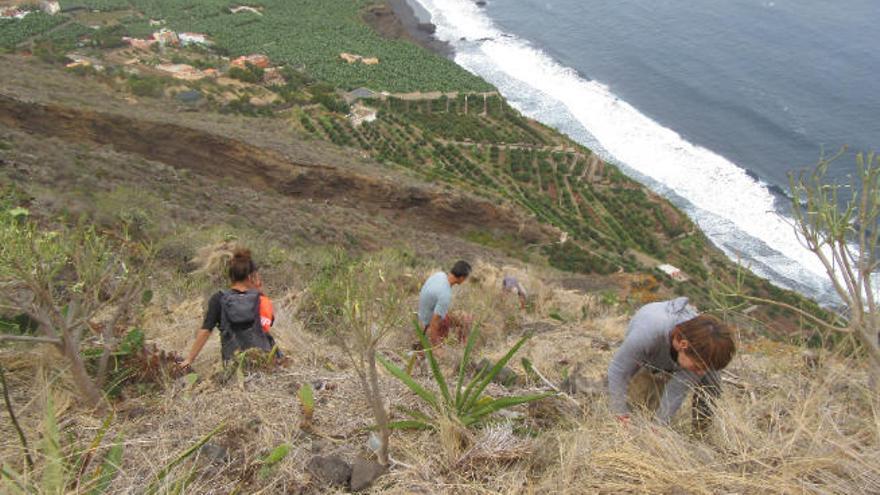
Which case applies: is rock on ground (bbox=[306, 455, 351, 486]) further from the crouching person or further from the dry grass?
the crouching person

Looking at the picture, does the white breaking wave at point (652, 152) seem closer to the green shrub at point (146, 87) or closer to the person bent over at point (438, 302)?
the person bent over at point (438, 302)

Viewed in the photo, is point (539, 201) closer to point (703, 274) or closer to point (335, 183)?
point (703, 274)

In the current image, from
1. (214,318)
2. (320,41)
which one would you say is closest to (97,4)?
(320,41)

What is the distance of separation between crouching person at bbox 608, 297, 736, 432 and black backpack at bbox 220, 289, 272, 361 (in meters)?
2.22

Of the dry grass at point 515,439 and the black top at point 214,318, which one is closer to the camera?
the dry grass at point 515,439

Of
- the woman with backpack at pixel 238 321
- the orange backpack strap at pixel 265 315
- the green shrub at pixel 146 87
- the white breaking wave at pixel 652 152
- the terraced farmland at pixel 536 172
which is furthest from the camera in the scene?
the white breaking wave at pixel 652 152

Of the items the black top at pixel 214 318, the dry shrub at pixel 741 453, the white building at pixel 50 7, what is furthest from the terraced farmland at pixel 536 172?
the white building at pixel 50 7

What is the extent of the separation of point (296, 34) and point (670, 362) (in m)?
63.2

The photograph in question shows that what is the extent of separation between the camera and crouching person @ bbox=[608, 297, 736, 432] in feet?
9.37

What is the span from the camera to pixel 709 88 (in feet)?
148

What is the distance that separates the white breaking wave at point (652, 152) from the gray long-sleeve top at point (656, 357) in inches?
792


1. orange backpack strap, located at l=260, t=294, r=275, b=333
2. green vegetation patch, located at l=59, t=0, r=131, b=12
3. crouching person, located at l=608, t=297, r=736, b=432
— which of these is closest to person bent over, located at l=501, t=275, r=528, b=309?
orange backpack strap, located at l=260, t=294, r=275, b=333

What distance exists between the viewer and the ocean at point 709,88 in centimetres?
3456

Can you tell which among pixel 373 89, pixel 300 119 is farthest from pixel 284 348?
pixel 373 89
